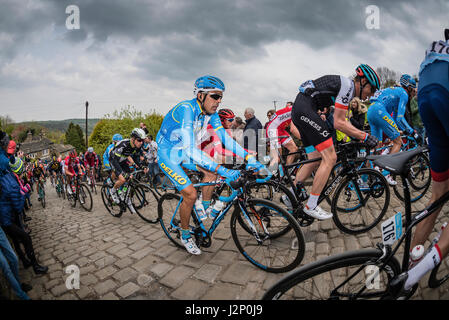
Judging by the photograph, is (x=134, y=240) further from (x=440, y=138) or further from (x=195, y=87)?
(x=440, y=138)

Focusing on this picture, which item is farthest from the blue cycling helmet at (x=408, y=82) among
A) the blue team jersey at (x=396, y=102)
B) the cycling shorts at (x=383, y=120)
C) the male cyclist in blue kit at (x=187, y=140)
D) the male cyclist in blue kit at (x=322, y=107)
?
the male cyclist in blue kit at (x=187, y=140)

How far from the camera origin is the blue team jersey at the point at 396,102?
14.8ft

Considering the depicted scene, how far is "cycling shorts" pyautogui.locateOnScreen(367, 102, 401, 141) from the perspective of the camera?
14.4 feet

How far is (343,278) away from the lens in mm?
1640

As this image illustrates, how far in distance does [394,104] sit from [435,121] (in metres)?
3.74

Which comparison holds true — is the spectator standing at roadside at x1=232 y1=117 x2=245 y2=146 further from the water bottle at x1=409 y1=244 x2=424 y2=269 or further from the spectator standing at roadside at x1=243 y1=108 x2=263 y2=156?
the water bottle at x1=409 y1=244 x2=424 y2=269

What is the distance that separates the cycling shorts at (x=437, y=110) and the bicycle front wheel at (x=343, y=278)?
0.90 meters

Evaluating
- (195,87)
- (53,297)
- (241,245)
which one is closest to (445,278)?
(241,245)

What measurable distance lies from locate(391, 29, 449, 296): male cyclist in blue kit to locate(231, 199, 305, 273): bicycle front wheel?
1183mm

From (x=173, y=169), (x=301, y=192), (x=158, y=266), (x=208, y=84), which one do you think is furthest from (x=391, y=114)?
(x=158, y=266)

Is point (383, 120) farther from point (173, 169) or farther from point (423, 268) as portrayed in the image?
point (173, 169)

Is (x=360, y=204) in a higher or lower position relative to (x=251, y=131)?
lower

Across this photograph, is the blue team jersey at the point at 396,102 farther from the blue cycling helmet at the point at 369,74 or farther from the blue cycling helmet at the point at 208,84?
the blue cycling helmet at the point at 208,84

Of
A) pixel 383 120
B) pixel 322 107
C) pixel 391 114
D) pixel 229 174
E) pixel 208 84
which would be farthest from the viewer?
pixel 391 114
